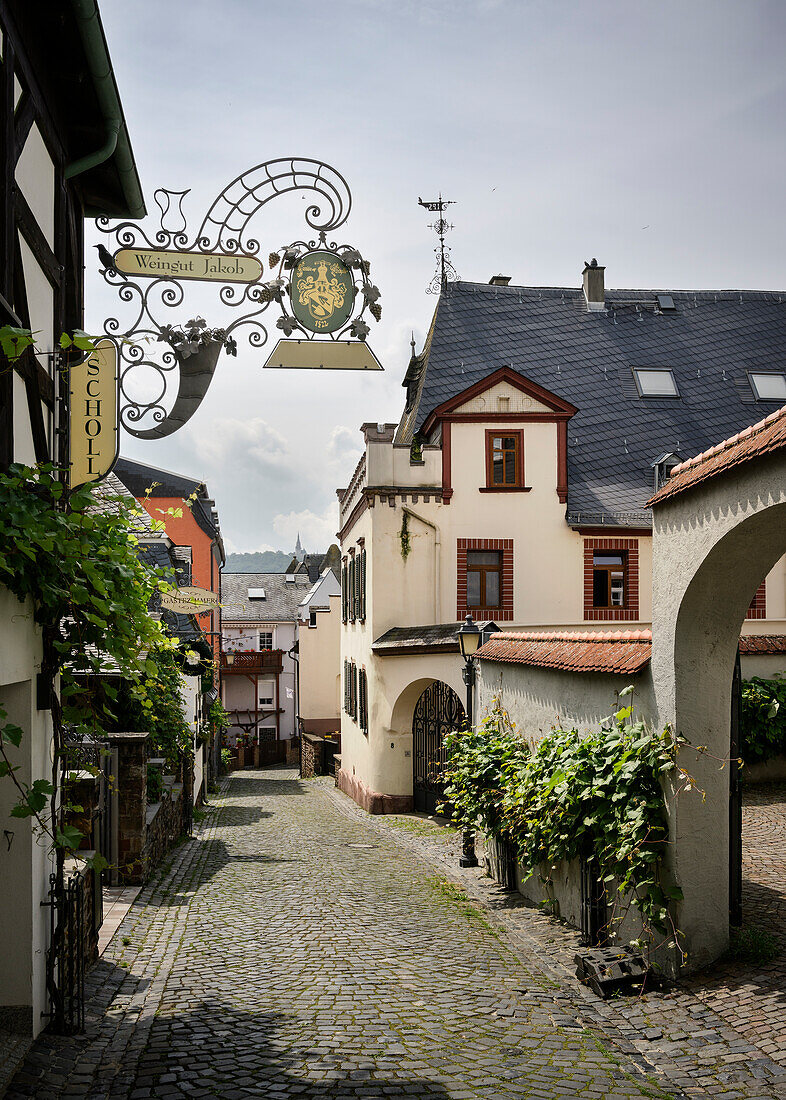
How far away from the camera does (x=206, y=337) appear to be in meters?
6.93

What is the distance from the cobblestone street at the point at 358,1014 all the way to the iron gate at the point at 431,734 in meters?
7.94

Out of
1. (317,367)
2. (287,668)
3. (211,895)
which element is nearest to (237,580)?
(287,668)

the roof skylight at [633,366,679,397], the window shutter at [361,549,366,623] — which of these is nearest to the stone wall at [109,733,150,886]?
the window shutter at [361,549,366,623]

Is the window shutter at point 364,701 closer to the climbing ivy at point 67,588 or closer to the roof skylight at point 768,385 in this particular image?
the roof skylight at point 768,385

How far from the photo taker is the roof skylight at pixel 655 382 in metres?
25.4

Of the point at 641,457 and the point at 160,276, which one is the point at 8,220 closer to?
the point at 160,276

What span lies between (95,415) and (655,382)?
2110cm

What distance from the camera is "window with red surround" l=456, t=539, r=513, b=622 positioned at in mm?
21641

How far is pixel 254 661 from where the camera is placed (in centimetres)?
5359

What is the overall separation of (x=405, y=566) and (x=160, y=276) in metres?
14.8

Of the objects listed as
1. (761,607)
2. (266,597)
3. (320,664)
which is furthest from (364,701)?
(266,597)

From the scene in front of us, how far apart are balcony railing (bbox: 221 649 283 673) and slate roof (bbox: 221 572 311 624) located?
3622mm

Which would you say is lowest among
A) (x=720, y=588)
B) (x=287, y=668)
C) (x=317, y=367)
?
(x=287, y=668)

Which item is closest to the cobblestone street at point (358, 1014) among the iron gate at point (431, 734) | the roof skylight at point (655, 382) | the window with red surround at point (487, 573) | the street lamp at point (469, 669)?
the street lamp at point (469, 669)
